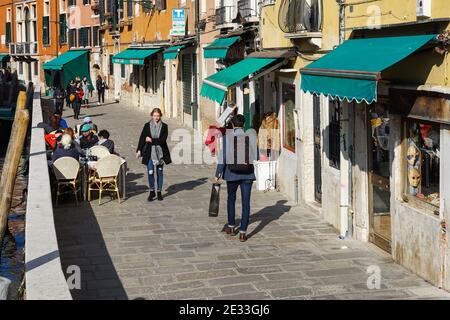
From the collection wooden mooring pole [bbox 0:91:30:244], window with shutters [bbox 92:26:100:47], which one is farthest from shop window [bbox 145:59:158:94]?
wooden mooring pole [bbox 0:91:30:244]

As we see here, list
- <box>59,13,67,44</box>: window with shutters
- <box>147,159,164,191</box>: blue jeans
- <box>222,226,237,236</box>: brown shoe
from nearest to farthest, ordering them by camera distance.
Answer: <box>222,226,237,236</box>: brown shoe, <box>147,159,164,191</box>: blue jeans, <box>59,13,67,44</box>: window with shutters

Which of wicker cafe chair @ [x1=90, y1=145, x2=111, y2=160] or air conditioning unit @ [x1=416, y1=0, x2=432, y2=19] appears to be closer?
air conditioning unit @ [x1=416, y1=0, x2=432, y2=19]

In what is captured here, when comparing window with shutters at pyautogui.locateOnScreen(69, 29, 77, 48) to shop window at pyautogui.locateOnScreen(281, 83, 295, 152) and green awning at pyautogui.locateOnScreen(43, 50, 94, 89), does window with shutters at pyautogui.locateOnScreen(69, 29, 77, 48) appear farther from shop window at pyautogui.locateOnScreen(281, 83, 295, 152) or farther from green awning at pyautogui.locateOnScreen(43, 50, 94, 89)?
shop window at pyautogui.locateOnScreen(281, 83, 295, 152)

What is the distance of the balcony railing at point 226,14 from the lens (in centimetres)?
1897

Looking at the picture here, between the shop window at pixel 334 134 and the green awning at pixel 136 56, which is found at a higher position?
the green awning at pixel 136 56

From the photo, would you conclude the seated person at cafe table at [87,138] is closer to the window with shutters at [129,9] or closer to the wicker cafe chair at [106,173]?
the wicker cafe chair at [106,173]

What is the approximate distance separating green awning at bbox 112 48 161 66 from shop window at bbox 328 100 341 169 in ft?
65.9

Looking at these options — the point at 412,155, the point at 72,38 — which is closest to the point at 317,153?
the point at 412,155

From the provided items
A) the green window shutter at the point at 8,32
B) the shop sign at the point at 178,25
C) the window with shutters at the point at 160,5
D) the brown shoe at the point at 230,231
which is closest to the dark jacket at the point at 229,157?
the brown shoe at the point at 230,231

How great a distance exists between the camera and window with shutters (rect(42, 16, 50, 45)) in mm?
55013

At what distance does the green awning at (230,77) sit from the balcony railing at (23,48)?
1827 inches

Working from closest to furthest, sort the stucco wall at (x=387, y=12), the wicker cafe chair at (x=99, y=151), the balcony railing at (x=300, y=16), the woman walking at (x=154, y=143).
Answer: the stucco wall at (x=387, y=12)
the balcony railing at (x=300, y=16)
the woman walking at (x=154, y=143)
the wicker cafe chair at (x=99, y=151)

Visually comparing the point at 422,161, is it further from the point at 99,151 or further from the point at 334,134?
the point at 99,151
